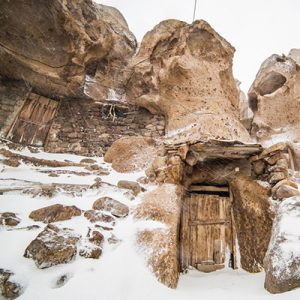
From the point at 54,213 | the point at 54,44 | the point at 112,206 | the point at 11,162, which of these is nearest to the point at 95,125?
the point at 54,44

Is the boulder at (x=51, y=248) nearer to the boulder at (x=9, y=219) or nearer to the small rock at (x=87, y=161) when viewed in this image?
the boulder at (x=9, y=219)

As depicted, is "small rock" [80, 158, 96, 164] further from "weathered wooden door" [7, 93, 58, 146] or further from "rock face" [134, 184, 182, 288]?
"rock face" [134, 184, 182, 288]

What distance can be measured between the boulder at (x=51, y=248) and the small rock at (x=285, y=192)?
2591mm

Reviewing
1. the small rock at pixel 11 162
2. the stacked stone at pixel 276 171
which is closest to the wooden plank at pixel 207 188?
the stacked stone at pixel 276 171

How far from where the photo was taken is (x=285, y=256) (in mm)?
1917

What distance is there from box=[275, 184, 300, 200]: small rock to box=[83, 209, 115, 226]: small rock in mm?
2227

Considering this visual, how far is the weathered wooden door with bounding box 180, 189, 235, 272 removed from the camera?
3.29 metres

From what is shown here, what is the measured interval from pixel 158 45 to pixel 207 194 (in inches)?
174

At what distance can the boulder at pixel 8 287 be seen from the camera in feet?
5.37

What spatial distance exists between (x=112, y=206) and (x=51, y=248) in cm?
99

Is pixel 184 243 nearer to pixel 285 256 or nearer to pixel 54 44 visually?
pixel 285 256

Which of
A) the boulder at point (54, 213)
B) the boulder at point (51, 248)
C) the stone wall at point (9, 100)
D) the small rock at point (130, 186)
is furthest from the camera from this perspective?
the stone wall at point (9, 100)

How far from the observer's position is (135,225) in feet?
8.89

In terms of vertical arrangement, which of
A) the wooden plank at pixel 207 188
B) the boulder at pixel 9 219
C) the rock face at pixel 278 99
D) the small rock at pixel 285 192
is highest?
the rock face at pixel 278 99
